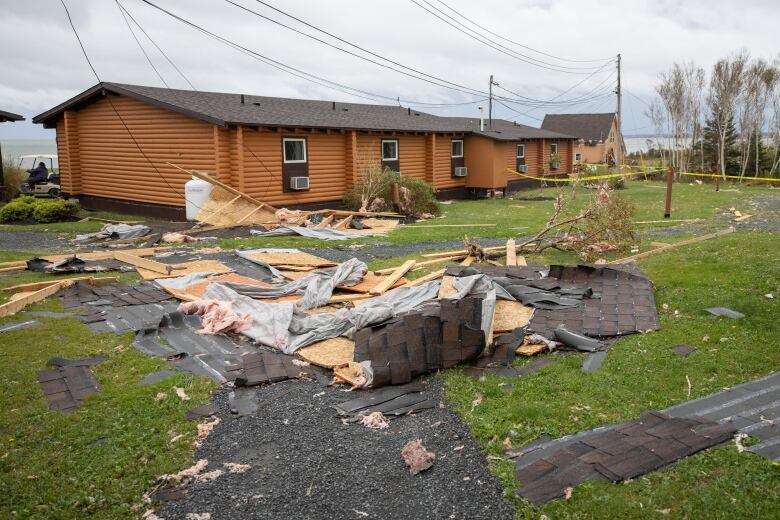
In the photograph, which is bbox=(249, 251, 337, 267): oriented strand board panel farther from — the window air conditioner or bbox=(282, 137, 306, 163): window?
bbox=(282, 137, 306, 163): window

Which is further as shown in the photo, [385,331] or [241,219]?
[241,219]

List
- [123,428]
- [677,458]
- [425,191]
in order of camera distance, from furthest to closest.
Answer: [425,191], [123,428], [677,458]

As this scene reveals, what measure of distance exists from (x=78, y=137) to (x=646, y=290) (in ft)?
72.7

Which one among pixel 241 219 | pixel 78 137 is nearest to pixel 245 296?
pixel 241 219

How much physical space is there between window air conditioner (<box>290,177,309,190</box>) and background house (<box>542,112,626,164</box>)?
39483 millimetres

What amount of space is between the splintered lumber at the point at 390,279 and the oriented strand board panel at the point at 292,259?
175 cm

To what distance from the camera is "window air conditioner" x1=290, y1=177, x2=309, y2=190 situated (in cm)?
2062

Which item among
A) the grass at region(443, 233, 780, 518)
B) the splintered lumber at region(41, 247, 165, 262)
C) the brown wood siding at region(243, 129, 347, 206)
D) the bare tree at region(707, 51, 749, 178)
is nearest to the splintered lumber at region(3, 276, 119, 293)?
the splintered lumber at region(41, 247, 165, 262)

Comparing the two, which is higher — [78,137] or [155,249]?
[78,137]

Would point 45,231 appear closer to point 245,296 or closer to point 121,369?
point 245,296

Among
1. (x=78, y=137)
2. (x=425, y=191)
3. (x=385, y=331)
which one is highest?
(x=78, y=137)

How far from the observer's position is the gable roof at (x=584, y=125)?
5841 centimetres

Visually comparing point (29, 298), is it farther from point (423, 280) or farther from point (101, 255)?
point (423, 280)

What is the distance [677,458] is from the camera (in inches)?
168
